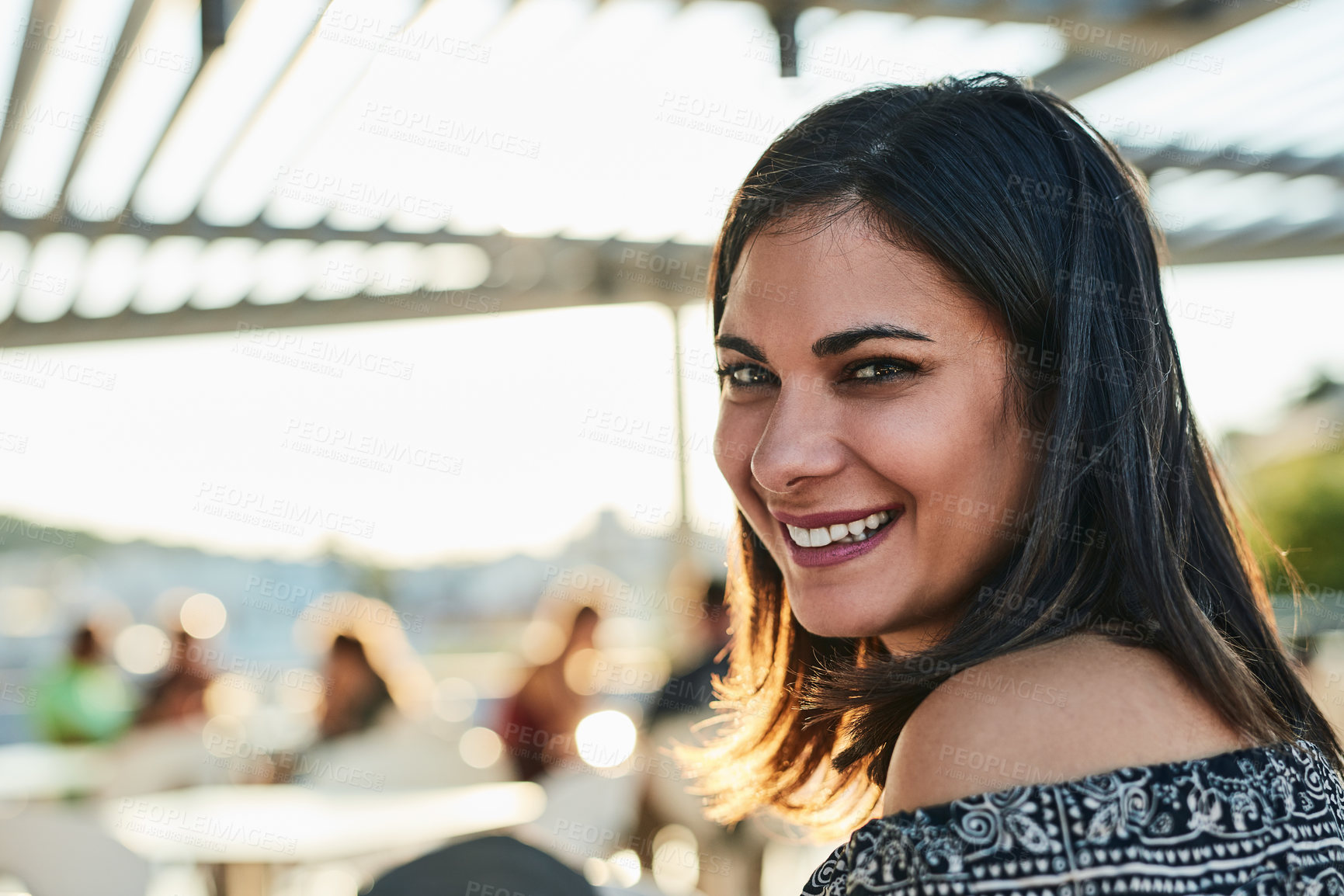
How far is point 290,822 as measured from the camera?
12.9ft

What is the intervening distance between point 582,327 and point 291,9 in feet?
12.8

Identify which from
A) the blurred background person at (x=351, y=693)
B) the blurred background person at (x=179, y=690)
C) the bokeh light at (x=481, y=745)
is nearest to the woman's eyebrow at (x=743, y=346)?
the blurred background person at (x=351, y=693)

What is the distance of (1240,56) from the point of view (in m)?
4.17

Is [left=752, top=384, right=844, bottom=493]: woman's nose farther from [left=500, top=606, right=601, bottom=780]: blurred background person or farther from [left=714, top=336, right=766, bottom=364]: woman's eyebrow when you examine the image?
[left=500, top=606, right=601, bottom=780]: blurred background person

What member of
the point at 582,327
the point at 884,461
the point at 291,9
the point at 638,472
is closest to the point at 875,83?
the point at 884,461

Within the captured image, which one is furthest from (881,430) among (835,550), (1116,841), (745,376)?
(1116,841)

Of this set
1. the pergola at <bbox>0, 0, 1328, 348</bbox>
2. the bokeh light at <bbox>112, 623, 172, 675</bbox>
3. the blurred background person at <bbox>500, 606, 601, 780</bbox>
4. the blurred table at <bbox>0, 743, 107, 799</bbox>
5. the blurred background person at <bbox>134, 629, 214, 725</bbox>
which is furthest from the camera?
the bokeh light at <bbox>112, 623, 172, 675</bbox>

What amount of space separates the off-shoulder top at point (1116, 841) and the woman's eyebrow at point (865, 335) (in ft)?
1.67

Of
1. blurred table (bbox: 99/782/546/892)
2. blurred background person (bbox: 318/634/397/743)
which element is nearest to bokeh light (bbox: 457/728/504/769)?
blurred background person (bbox: 318/634/397/743)

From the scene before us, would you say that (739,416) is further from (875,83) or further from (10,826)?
(10,826)

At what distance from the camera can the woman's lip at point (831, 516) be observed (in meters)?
1.31

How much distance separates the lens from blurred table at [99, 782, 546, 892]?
145 inches

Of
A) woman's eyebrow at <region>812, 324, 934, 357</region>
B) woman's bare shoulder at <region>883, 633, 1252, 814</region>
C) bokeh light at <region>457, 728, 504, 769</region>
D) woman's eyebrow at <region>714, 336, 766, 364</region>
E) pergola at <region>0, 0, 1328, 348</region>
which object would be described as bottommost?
bokeh light at <region>457, 728, 504, 769</region>

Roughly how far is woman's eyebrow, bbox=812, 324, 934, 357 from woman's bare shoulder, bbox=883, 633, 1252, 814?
40 centimetres
